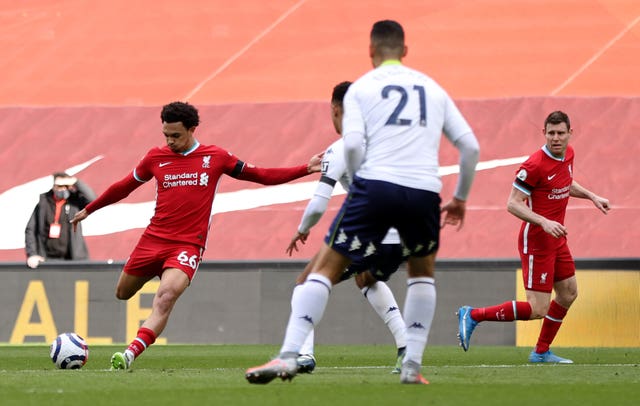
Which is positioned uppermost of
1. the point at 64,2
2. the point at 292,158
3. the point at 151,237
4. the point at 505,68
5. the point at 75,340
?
the point at 64,2

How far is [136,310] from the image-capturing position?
666 inches

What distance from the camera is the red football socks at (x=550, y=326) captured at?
1161 cm

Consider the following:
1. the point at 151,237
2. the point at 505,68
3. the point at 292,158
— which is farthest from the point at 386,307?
the point at 505,68

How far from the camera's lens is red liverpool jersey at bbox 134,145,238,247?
407 inches

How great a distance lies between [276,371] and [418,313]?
998 mm

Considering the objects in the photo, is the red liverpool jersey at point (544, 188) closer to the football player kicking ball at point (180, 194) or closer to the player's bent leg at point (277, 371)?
the football player kicking ball at point (180, 194)

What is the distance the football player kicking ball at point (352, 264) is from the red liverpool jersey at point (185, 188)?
3.89ft

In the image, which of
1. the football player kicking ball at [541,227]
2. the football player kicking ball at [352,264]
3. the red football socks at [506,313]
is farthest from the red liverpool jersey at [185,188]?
the red football socks at [506,313]

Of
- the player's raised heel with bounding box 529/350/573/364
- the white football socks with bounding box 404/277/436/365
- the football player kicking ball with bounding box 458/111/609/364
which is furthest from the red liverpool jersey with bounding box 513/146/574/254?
the white football socks with bounding box 404/277/436/365

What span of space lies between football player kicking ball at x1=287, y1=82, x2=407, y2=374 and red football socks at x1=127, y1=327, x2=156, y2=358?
123 cm

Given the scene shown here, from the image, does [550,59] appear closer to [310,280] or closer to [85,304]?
[85,304]

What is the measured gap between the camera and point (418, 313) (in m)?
7.69

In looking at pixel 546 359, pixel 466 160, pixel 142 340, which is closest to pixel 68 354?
pixel 142 340

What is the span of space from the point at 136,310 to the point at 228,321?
1.16 metres
